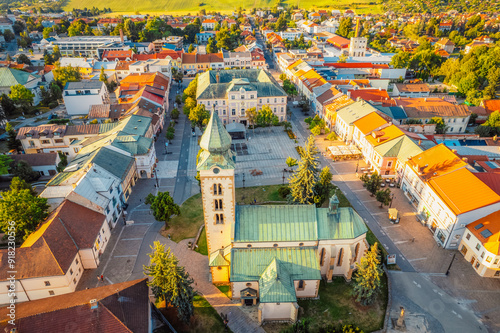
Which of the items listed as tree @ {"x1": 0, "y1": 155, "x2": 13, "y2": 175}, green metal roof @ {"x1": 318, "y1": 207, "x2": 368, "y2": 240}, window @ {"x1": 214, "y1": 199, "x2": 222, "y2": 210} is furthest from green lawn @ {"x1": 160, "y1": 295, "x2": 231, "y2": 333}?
tree @ {"x1": 0, "y1": 155, "x2": 13, "y2": 175}

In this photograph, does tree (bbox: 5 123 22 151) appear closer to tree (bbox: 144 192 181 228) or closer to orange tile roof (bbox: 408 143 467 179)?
tree (bbox: 144 192 181 228)

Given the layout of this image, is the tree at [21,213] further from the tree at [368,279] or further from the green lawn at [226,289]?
the tree at [368,279]

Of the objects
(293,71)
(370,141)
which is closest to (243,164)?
(370,141)

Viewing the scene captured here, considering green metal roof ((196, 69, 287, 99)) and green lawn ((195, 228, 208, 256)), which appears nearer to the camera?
green lawn ((195, 228, 208, 256))

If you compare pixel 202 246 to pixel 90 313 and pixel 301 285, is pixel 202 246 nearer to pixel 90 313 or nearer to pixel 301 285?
pixel 301 285

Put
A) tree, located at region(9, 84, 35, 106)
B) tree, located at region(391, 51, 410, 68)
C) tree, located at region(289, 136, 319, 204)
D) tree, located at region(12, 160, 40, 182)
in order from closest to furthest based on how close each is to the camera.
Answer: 1. tree, located at region(289, 136, 319, 204)
2. tree, located at region(12, 160, 40, 182)
3. tree, located at region(9, 84, 35, 106)
4. tree, located at region(391, 51, 410, 68)

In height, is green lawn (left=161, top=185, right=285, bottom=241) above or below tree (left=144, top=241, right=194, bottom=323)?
below

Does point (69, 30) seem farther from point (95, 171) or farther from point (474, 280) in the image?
point (474, 280)
